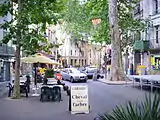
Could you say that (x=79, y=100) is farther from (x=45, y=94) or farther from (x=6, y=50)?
(x=6, y=50)

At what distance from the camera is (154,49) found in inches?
1563

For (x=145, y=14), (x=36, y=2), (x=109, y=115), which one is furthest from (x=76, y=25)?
(x=109, y=115)

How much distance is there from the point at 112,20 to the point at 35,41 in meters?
14.5

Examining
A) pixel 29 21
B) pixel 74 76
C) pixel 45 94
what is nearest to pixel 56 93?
pixel 45 94

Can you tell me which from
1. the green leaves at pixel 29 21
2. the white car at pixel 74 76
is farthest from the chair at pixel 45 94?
the white car at pixel 74 76

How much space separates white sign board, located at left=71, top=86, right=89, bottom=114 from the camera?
12.2 meters

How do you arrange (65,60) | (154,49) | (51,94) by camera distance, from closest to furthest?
(51,94), (154,49), (65,60)

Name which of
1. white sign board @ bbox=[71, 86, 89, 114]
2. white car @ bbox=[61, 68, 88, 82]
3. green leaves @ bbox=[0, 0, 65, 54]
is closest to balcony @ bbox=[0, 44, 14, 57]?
green leaves @ bbox=[0, 0, 65, 54]

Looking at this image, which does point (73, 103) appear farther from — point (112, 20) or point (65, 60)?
point (65, 60)

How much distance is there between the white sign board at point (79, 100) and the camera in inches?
479

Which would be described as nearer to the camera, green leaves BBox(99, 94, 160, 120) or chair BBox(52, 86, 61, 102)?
green leaves BBox(99, 94, 160, 120)

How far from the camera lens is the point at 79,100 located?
12219 millimetres

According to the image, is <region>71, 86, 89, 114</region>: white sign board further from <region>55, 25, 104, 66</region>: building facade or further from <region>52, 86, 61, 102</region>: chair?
<region>55, 25, 104, 66</region>: building facade

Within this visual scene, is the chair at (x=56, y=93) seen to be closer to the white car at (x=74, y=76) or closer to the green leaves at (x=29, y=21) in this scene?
the green leaves at (x=29, y=21)
